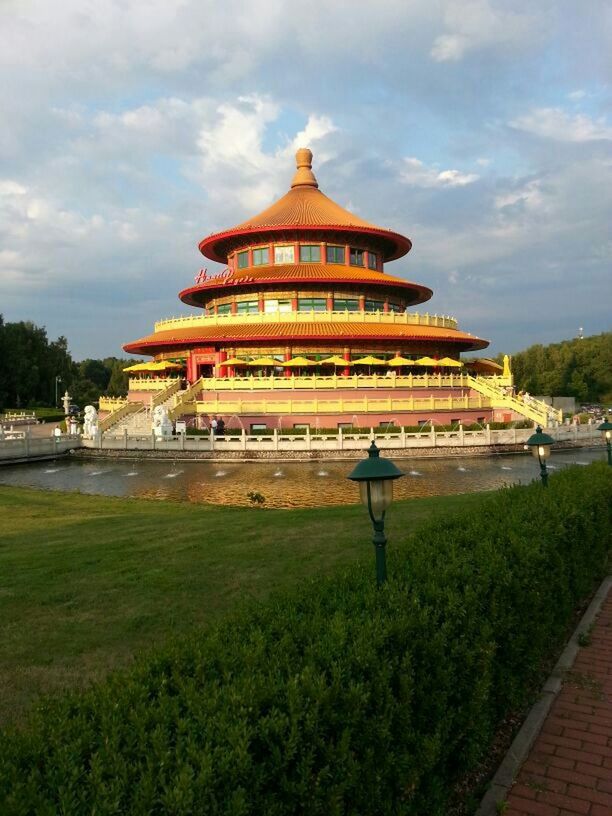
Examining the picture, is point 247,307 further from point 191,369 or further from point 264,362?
point 264,362

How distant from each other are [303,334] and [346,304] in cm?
906

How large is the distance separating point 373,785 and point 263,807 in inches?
36.7

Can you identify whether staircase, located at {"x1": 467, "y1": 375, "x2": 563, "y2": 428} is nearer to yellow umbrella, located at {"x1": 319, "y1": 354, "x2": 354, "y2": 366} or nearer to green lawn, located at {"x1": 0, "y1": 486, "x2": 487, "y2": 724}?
yellow umbrella, located at {"x1": 319, "y1": 354, "x2": 354, "y2": 366}

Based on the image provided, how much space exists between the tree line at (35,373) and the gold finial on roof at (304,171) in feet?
156

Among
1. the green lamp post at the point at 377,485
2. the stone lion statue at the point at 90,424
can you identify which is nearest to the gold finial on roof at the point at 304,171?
the stone lion statue at the point at 90,424

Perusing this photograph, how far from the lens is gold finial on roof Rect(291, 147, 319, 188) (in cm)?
6531

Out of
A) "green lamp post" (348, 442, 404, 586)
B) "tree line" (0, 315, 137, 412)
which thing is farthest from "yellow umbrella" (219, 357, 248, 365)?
"tree line" (0, 315, 137, 412)

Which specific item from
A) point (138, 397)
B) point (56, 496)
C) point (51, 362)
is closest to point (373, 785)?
point (56, 496)

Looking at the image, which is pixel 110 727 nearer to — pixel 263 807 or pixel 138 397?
pixel 263 807

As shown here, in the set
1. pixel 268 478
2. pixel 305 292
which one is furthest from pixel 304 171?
pixel 268 478

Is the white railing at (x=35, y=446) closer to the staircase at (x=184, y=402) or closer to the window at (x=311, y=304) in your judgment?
the staircase at (x=184, y=402)

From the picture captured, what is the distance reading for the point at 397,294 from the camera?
57.1 metres

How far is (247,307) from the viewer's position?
5444cm

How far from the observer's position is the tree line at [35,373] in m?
87.2
